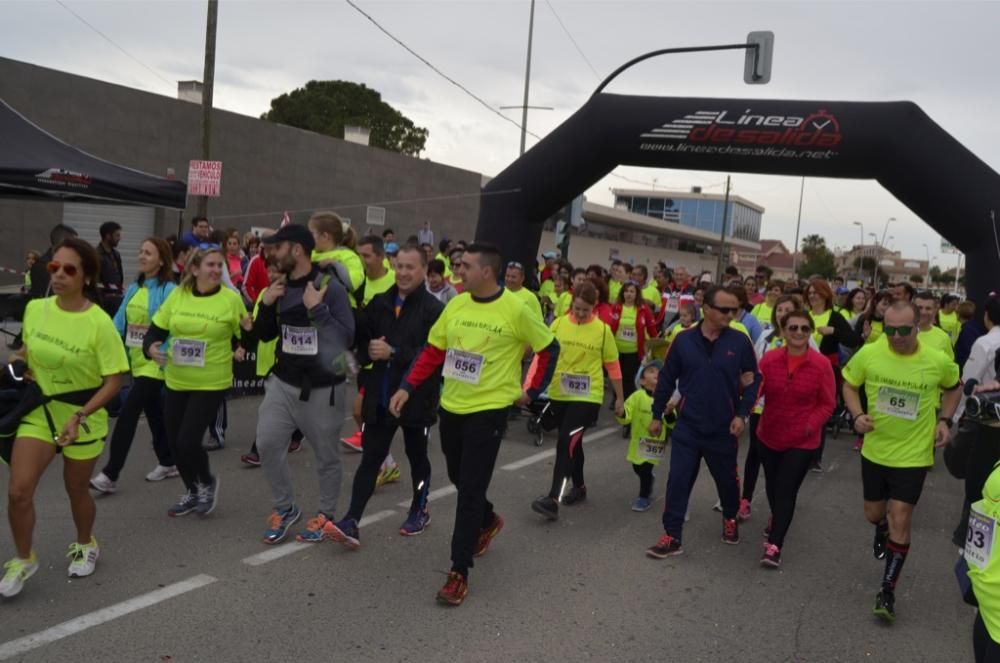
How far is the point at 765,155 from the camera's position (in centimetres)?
1395

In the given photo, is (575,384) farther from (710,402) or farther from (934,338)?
(934,338)

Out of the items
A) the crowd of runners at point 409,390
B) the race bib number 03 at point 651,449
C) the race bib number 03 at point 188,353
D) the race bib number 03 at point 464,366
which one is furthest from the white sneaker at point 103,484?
the race bib number 03 at point 651,449

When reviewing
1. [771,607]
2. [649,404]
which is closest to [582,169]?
[649,404]

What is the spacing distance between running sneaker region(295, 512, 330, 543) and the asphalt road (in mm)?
100

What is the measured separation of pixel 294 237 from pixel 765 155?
10435mm

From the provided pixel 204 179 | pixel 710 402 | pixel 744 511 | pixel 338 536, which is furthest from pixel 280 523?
pixel 204 179

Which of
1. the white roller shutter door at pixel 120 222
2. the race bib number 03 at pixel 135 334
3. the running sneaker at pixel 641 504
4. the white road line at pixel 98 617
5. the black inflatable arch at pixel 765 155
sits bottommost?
the white road line at pixel 98 617

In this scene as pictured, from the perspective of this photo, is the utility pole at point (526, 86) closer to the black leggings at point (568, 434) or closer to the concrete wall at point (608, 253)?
the concrete wall at point (608, 253)

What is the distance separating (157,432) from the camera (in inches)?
266

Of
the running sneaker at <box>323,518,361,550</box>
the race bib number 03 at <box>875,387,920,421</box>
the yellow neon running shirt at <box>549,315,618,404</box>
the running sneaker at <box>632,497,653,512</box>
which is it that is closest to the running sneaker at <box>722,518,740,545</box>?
the running sneaker at <box>632,497,653,512</box>

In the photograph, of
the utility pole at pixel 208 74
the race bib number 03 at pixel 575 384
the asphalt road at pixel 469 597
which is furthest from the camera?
the utility pole at pixel 208 74

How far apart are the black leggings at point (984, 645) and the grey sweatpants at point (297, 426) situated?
143 inches

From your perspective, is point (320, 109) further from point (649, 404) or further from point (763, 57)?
point (649, 404)

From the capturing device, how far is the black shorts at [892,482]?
5141mm
